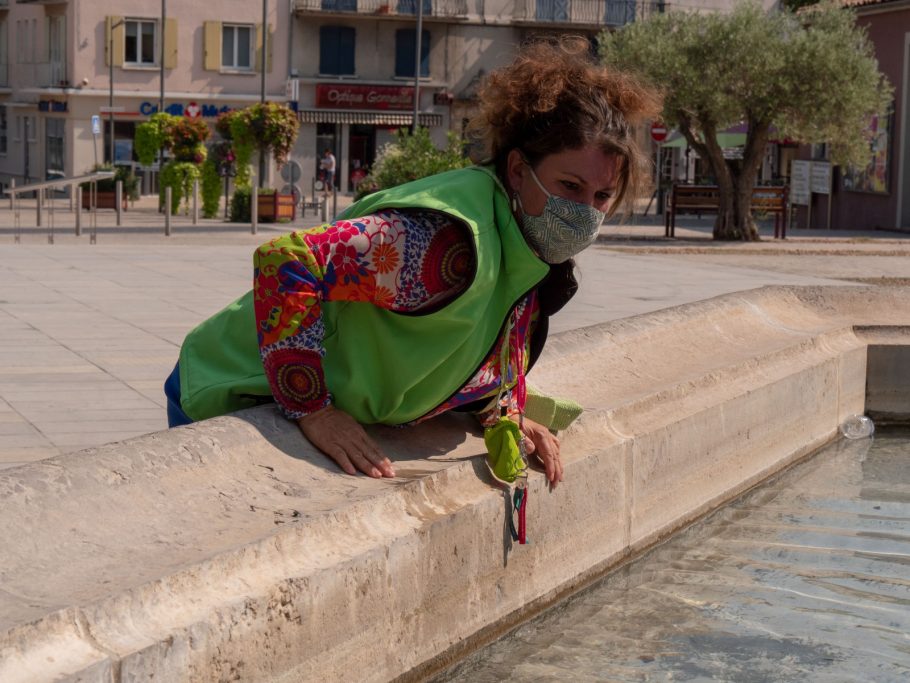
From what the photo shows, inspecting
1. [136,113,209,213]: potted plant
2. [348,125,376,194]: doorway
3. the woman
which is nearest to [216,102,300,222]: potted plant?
[136,113,209,213]: potted plant

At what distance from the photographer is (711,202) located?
2669cm

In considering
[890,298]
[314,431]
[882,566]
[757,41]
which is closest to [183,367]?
[314,431]

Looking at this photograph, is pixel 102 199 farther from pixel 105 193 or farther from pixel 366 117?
pixel 366 117

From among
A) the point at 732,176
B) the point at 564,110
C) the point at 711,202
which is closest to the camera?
the point at 564,110

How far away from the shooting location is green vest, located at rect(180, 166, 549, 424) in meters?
3.46

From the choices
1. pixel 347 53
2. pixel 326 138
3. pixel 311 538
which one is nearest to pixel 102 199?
pixel 326 138

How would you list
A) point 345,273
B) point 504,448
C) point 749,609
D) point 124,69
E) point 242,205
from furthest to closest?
1. point 124,69
2. point 242,205
3. point 749,609
4. point 504,448
5. point 345,273

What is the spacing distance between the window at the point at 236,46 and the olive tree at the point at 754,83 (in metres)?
24.4

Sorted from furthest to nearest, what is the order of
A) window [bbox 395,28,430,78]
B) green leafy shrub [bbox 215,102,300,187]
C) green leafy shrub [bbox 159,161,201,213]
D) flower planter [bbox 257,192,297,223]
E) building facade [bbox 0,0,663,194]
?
window [bbox 395,28,430,78], building facade [bbox 0,0,663,194], green leafy shrub [bbox 159,161,201,213], green leafy shrub [bbox 215,102,300,187], flower planter [bbox 257,192,297,223]

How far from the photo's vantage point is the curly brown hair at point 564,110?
3500 millimetres

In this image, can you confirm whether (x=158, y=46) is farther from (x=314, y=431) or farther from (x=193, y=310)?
(x=314, y=431)

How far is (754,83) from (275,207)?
9064 millimetres

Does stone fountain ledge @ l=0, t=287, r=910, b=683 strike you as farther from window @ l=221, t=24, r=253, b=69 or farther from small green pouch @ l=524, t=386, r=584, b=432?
window @ l=221, t=24, r=253, b=69

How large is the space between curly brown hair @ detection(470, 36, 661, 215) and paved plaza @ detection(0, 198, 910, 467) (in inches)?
92.1
